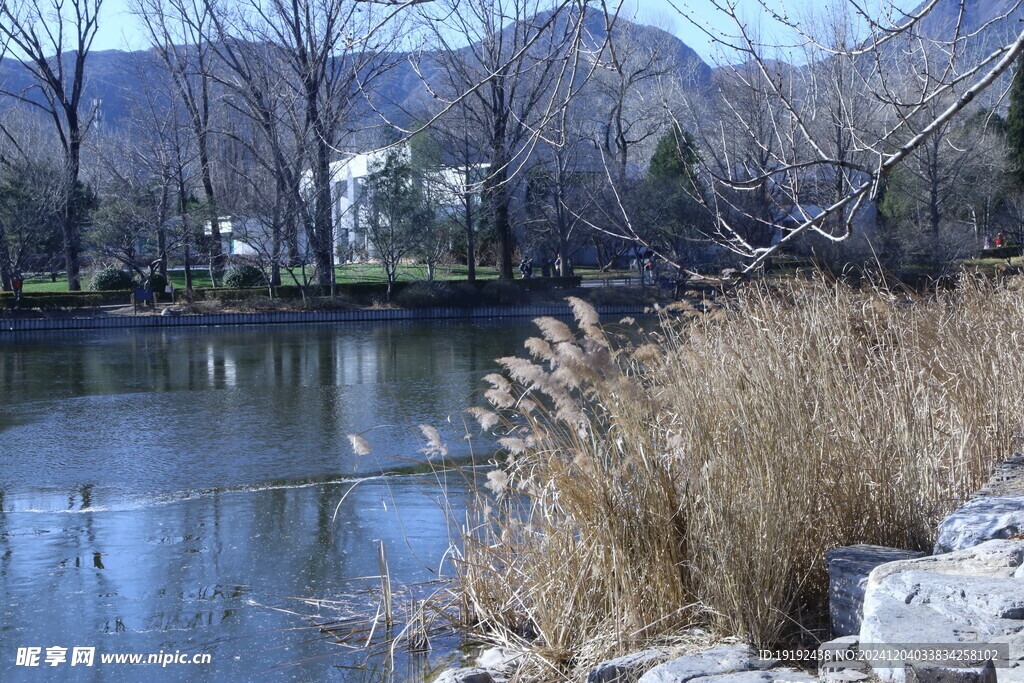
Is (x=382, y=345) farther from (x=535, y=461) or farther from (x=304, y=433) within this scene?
(x=535, y=461)

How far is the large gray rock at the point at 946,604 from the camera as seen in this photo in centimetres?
298

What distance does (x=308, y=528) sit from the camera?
7051 mm

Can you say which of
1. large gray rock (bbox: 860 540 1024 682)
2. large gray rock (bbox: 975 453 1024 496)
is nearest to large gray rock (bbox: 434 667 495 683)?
large gray rock (bbox: 860 540 1024 682)

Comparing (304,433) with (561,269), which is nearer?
(304,433)

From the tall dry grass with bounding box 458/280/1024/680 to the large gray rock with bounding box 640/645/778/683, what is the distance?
231 millimetres

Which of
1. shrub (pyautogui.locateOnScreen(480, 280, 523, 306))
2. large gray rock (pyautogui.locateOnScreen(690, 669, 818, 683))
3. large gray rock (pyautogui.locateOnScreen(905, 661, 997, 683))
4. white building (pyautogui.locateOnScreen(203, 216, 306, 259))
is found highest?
white building (pyautogui.locateOnScreen(203, 216, 306, 259))

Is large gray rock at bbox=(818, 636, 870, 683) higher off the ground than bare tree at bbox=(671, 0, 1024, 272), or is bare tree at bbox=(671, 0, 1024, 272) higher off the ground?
bare tree at bbox=(671, 0, 1024, 272)

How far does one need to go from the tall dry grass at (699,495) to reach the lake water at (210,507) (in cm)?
80

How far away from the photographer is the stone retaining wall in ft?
78.5

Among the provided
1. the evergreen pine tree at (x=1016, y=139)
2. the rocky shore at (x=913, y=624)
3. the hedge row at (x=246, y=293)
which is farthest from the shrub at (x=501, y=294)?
the rocky shore at (x=913, y=624)

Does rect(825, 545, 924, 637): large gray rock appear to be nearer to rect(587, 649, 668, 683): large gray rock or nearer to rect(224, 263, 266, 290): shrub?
rect(587, 649, 668, 683): large gray rock

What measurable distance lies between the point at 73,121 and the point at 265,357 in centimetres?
1917

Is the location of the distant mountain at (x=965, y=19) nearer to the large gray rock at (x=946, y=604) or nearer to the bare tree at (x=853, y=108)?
the bare tree at (x=853, y=108)

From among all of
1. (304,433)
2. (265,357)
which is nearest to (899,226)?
(265,357)
